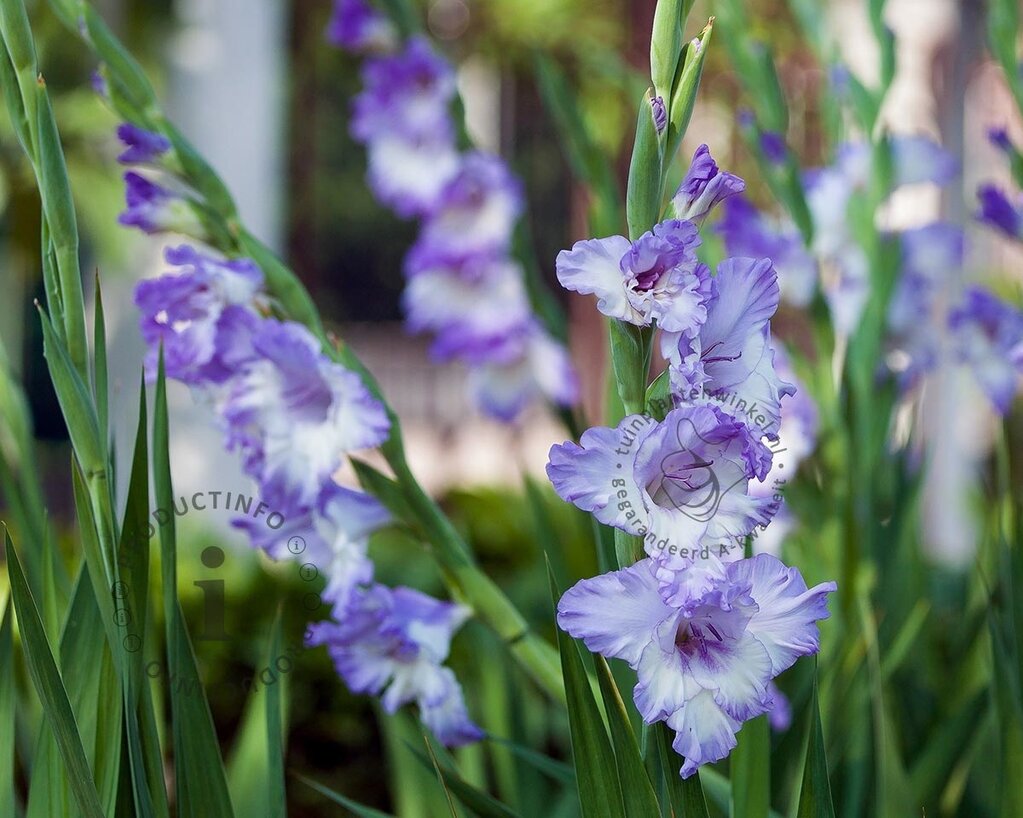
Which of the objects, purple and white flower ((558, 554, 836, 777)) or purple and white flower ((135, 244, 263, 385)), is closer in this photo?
purple and white flower ((558, 554, 836, 777))

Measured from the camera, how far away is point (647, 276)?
42 cm

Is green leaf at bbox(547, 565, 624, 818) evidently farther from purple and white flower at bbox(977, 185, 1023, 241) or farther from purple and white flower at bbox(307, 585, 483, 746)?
purple and white flower at bbox(977, 185, 1023, 241)

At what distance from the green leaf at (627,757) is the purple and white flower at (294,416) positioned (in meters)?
0.19

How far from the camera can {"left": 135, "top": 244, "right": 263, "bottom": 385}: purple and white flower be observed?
1.94 ft

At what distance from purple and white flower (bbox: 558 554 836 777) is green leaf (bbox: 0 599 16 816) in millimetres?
317

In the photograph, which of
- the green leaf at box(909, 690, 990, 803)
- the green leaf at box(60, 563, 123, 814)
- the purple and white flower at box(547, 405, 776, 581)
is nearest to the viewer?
the purple and white flower at box(547, 405, 776, 581)

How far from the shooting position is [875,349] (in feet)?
3.11

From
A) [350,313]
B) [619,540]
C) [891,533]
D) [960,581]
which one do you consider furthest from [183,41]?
[619,540]

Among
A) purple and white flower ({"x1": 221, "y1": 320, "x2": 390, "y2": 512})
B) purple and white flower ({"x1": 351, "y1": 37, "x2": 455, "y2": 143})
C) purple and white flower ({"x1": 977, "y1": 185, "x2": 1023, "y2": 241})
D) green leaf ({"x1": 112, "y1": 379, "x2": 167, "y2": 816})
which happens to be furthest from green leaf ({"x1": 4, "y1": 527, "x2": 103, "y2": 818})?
purple and white flower ({"x1": 977, "y1": 185, "x2": 1023, "y2": 241})

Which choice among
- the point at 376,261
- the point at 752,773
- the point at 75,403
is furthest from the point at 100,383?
the point at 376,261

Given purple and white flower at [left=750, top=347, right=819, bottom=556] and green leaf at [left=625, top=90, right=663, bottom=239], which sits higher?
green leaf at [left=625, top=90, right=663, bottom=239]

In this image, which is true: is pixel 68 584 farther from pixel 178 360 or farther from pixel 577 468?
pixel 577 468

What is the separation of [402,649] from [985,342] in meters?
0.69

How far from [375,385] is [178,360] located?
11 cm
